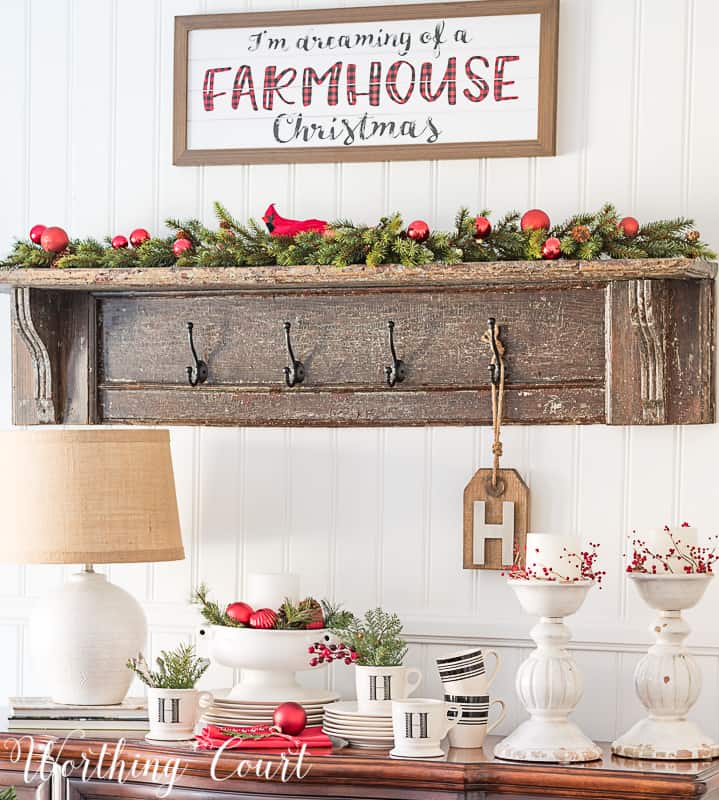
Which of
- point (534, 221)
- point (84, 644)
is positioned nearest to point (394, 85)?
point (534, 221)

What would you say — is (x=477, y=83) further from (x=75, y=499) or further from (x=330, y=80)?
(x=75, y=499)

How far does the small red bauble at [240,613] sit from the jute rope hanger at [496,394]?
0.53 metres

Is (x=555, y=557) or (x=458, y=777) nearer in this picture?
(x=458, y=777)

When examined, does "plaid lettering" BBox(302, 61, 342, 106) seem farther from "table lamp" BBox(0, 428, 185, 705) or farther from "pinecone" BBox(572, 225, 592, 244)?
"table lamp" BBox(0, 428, 185, 705)

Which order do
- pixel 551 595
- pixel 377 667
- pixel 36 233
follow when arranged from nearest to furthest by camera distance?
pixel 551 595 → pixel 377 667 → pixel 36 233

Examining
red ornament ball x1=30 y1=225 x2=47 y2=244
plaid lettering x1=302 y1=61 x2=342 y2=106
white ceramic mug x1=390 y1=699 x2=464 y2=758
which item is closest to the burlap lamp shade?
red ornament ball x1=30 y1=225 x2=47 y2=244

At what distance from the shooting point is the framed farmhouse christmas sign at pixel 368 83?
2539mm

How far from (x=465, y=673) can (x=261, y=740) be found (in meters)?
0.37

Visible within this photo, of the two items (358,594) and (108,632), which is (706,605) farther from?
(108,632)

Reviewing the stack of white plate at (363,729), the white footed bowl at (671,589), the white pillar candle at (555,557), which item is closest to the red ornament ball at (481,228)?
the white pillar candle at (555,557)

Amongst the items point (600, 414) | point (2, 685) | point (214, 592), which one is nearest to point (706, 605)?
point (600, 414)

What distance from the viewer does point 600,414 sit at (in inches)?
97.9

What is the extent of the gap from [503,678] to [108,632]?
2.52 feet

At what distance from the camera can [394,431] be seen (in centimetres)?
259
